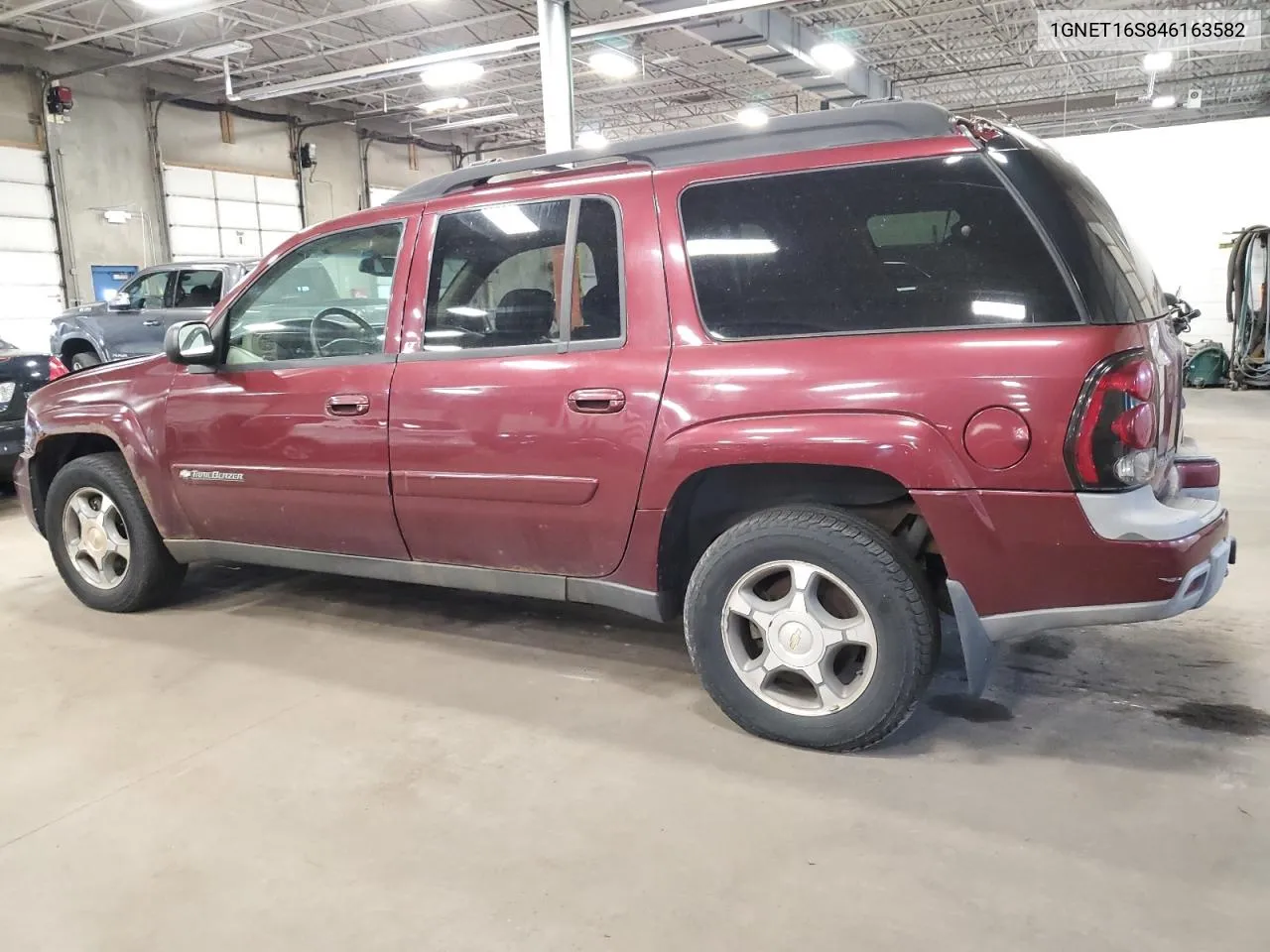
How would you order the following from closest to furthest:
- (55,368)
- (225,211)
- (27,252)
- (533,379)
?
1. (533,379)
2. (55,368)
3. (27,252)
4. (225,211)

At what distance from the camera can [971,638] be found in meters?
2.46

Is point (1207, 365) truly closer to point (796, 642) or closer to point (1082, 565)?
point (1082, 565)

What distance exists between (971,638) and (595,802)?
3.58ft

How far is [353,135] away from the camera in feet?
68.1

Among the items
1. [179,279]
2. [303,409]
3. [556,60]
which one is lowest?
[303,409]

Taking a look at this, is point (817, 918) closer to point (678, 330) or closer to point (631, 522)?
point (631, 522)

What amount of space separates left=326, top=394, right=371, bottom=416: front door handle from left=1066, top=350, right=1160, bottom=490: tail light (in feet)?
7.40

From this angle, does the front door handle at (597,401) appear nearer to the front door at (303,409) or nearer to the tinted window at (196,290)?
the front door at (303,409)

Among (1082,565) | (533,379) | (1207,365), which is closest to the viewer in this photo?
(1082,565)

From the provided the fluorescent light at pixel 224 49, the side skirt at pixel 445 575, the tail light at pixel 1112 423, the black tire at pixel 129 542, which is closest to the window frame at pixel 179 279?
the fluorescent light at pixel 224 49

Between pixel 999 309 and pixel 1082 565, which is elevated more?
pixel 999 309

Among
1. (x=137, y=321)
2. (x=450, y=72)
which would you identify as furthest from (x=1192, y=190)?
(x=137, y=321)

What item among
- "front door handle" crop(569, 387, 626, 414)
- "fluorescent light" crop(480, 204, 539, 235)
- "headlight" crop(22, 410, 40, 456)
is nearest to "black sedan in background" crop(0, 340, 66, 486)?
"headlight" crop(22, 410, 40, 456)

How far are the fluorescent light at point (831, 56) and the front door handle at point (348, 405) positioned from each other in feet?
42.4
